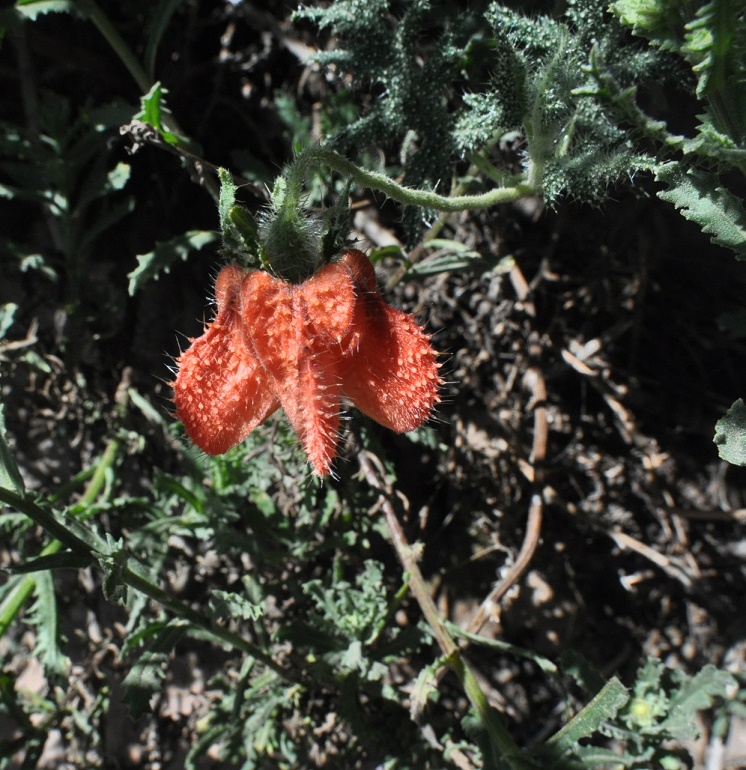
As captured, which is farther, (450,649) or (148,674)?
(450,649)

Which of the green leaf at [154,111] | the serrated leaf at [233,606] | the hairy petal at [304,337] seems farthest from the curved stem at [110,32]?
the serrated leaf at [233,606]

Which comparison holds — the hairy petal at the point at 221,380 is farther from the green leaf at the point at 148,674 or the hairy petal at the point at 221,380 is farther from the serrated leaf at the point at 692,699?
the serrated leaf at the point at 692,699

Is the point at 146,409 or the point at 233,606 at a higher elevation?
the point at 146,409

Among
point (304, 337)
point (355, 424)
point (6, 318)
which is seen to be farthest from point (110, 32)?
point (355, 424)

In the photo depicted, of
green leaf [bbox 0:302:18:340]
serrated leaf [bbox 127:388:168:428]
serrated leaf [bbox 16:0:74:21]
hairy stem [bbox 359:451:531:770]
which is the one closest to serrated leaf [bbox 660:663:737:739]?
hairy stem [bbox 359:451:531:770]

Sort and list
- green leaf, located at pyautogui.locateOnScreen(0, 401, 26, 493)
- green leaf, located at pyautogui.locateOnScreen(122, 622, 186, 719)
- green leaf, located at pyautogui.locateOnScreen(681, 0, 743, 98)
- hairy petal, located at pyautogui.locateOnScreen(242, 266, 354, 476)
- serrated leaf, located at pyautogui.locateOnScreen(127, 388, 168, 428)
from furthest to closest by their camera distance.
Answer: serrated leaf, located at pyautogui.locateOnScreen(127, 388, 168, 428)
green leaf, located at pyautogui.locateOnScreen(122, 622, 186, 719)
green leaf, located at pyautogui.locateOnScreen(0, 401, 26, 493)
hairy petal, located at pyautogui.locateOnScreen(242, 266, 354, 476)
green leaf, located at pyautogui.locateOnScreen(681, 0, 743, 98)

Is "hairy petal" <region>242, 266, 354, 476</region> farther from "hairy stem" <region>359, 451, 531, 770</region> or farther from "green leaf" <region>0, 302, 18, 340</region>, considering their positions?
"green leaf" <region>0, 302, 18, 340</region>

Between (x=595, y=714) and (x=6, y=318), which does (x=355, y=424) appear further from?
(x=6, y=318)
